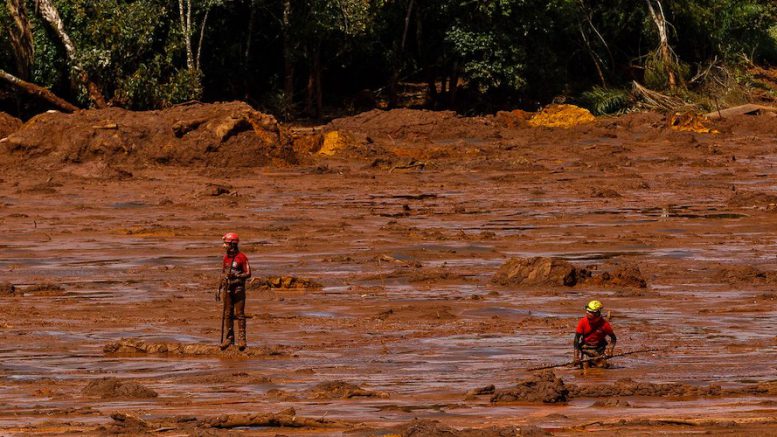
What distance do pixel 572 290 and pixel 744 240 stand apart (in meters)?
5.22

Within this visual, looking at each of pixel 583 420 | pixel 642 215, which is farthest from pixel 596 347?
pixel 642 215

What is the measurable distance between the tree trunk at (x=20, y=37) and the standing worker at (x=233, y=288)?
2388 centimetres

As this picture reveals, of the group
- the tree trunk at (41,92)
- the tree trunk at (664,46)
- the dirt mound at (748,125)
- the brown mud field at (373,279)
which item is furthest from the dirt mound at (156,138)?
the tree trunk at (664,46)

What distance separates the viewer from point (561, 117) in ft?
133

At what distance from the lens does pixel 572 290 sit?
16781 mm

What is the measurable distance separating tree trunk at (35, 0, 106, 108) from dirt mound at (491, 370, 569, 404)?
27603 mm

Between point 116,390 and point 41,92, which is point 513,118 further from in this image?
point 116,390

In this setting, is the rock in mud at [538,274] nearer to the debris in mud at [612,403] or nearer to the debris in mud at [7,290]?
the debris in mud at [7,290]

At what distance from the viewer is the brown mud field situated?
9.99 meters

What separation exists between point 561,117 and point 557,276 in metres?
23.8

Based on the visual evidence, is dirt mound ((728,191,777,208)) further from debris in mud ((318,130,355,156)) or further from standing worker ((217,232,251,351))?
standing worker ((217,232,251,351))

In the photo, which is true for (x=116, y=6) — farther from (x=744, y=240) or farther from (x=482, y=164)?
(x=744, y=240)

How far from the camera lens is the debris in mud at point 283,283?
16953 millimetres

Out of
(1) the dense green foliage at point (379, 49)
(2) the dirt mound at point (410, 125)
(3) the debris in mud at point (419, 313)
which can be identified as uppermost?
(1) the dense green foliage at point (379, 49)
